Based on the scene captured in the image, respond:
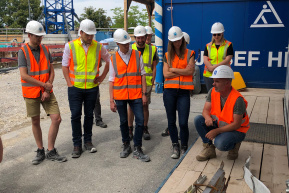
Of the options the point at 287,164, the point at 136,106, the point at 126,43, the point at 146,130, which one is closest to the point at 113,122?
the point at 146,130

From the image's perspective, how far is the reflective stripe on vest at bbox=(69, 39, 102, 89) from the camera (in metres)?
4.34

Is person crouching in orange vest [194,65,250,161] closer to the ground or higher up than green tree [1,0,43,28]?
closer to the ground

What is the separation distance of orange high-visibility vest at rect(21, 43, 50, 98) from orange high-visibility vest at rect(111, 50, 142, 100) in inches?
36.5

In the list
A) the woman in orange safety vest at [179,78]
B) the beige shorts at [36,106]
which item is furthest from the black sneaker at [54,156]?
the woman in orange safety vest at [179,78]

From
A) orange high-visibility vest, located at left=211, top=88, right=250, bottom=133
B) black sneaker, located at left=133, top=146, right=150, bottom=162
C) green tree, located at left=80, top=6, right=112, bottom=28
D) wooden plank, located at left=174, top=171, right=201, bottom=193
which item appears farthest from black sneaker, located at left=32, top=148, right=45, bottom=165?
green tree, located at left=80, top=6, right=112, bottom=28

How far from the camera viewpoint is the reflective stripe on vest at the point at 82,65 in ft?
14.2

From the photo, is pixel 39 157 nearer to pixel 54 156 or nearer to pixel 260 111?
pixel 54 156

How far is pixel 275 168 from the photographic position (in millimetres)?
3451

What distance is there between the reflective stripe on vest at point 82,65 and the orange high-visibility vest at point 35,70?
35cm

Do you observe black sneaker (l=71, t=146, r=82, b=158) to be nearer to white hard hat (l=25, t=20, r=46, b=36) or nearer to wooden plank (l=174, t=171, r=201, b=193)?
white hard hat (l=25, t=20, r=46, b=36)

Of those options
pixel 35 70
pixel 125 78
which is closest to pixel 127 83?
pixel 125 78

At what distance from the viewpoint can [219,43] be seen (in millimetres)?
5164

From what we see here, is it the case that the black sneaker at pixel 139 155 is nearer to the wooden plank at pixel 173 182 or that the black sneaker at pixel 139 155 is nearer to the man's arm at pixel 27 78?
the wooden plank at pixel 173 182

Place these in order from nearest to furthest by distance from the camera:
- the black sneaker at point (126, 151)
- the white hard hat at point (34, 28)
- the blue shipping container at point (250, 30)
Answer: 1. the white hard hat at point (34, 28)
2. the black sneaker at point (126, 151)
3. the blue shipping container at point (250, 30)
